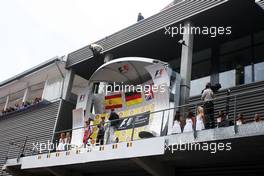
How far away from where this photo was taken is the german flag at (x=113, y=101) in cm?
1461

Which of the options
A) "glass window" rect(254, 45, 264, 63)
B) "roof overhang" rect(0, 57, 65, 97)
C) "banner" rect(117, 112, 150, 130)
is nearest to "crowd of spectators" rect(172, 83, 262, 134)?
"banner" rect(117, 112, 150, 130)

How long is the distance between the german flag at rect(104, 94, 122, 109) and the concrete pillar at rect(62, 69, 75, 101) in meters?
3.44

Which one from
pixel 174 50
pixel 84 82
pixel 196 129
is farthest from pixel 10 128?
pixel 196 129

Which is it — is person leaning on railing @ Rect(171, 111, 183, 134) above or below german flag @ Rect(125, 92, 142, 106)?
below

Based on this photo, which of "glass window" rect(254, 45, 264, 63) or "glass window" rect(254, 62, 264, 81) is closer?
"glass window" rect(254, 62, 264, 81)

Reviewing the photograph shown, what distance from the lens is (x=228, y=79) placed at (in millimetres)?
13070

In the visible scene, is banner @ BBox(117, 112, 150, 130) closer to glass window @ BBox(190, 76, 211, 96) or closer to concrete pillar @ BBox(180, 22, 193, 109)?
concrete pillar @ BBox(180, 22, 193, 109)

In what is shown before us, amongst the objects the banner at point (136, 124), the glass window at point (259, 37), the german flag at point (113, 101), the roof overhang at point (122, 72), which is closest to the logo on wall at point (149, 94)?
the banner at point (136, 124)

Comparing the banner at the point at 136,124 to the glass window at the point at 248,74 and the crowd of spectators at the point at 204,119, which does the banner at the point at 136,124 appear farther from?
the glass window at the point at 248,74

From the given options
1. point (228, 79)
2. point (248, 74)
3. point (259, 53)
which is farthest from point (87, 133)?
point (259, 53)

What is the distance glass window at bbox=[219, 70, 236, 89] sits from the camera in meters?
12.9

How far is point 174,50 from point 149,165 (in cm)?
598

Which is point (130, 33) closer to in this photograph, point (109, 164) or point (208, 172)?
point (109, 164)

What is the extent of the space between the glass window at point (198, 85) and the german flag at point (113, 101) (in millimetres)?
2937
